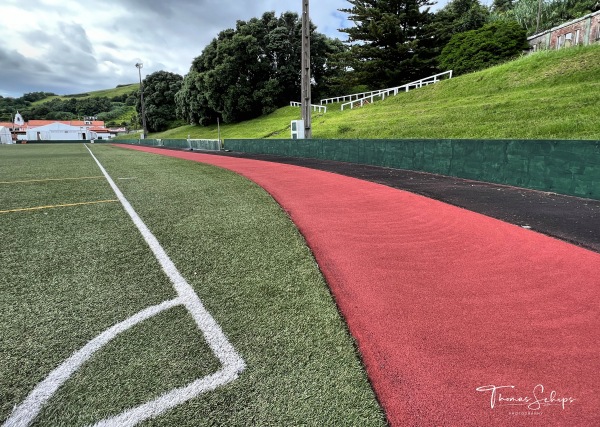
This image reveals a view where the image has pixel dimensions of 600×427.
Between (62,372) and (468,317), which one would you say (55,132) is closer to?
(62,372)

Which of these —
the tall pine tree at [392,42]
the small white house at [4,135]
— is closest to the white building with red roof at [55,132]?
the small white house at [4,135]

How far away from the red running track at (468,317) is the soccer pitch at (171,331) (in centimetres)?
26

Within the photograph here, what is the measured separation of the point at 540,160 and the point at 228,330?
8945 mm

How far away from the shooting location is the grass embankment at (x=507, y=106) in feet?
44.1

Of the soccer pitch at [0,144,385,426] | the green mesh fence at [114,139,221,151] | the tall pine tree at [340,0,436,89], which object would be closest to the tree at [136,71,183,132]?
the green mesh fence at [114,139,221,151]

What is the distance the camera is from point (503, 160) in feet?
31.2

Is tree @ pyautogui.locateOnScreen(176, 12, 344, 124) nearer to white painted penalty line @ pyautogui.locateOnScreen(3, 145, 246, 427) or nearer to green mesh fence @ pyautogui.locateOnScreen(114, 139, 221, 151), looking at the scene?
green mesh fence @ pyautogui.locateOnScreen(114, 139, 221, 151)

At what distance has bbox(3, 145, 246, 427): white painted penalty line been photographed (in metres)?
1.96

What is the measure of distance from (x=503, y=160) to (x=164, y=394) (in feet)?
33.3

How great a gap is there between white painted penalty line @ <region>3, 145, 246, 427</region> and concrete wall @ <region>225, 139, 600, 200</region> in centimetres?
844

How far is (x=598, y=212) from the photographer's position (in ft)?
20.9

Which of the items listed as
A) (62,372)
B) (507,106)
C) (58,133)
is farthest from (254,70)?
(58,133)

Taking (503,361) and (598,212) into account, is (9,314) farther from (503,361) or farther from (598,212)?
(598,212)

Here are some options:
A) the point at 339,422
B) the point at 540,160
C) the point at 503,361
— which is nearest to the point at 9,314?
the point at 339,422
